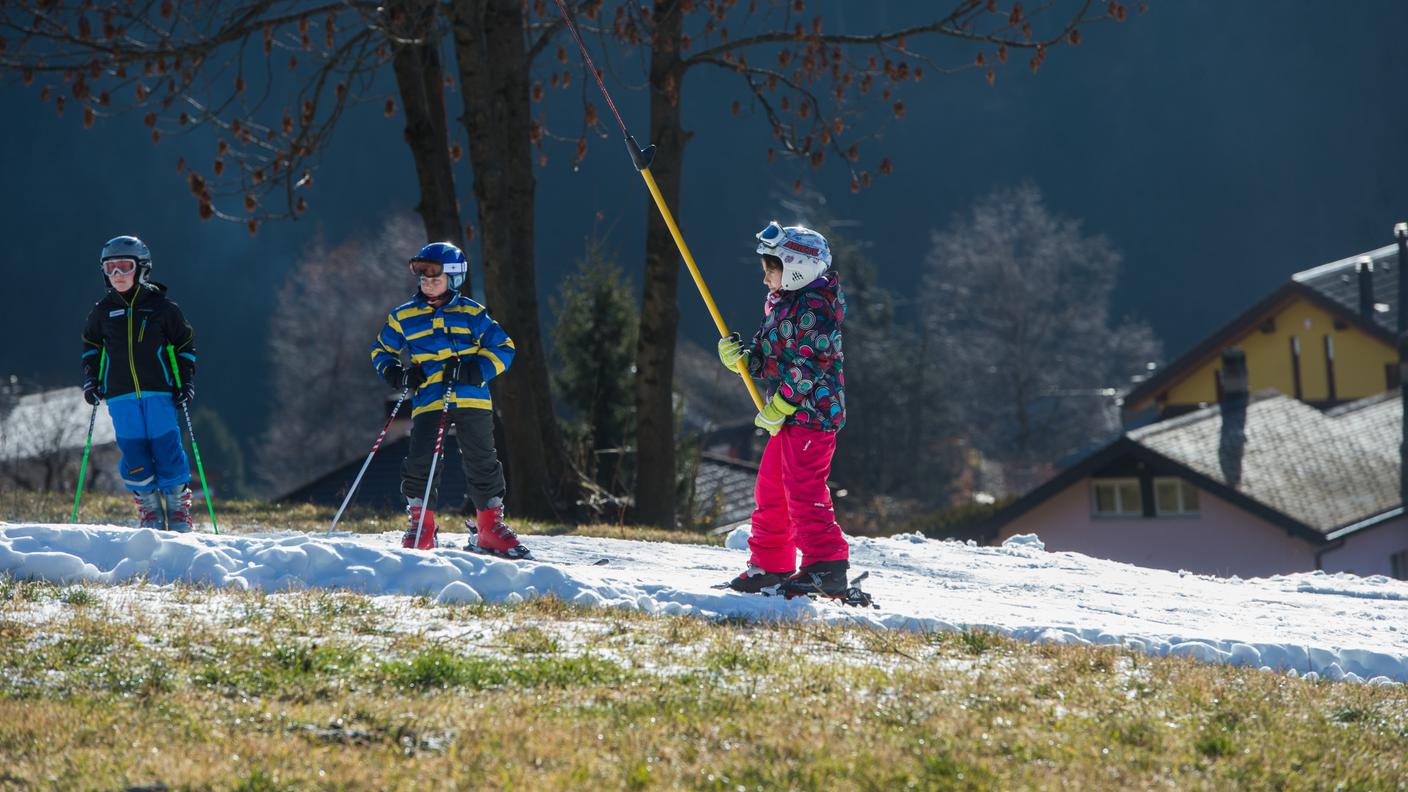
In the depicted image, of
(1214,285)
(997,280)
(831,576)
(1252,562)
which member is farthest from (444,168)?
(1214,285)

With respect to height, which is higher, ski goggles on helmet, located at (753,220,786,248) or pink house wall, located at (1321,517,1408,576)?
pink house wall, located at (1321,517,1408,576)

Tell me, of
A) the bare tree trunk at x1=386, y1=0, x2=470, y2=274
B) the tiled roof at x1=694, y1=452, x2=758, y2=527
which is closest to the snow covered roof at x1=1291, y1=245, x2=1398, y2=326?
the tiled roof at x1=694, y1=452, x2=758, y2=527

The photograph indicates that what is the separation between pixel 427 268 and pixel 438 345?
479 mm

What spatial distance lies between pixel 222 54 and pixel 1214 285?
49.5m

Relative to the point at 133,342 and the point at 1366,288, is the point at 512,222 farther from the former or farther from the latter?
the point at 1366,288

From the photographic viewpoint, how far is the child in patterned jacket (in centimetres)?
855

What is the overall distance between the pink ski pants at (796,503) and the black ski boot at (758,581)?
0.03 m

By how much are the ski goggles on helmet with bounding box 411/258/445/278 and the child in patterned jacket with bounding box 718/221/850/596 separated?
205 centimetres

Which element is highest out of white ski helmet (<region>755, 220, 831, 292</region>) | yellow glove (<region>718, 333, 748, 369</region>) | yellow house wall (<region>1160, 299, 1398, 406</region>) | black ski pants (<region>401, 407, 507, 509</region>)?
yellow house wall (<region>1160, 299, 1398, 406</region>)

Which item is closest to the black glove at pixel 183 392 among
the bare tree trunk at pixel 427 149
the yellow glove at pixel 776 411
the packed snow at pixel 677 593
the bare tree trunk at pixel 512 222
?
the packed snow at pixel 677 593

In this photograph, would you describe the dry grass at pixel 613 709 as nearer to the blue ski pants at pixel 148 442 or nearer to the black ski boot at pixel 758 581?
the black ski boot at pixel 758 581

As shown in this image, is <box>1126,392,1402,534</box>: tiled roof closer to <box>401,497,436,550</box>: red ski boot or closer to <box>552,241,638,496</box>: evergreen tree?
<box>552,241,638,496</box>: evergreen tree

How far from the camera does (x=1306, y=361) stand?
4556 centimetres

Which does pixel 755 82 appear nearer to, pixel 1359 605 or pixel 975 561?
pixel 975 561
